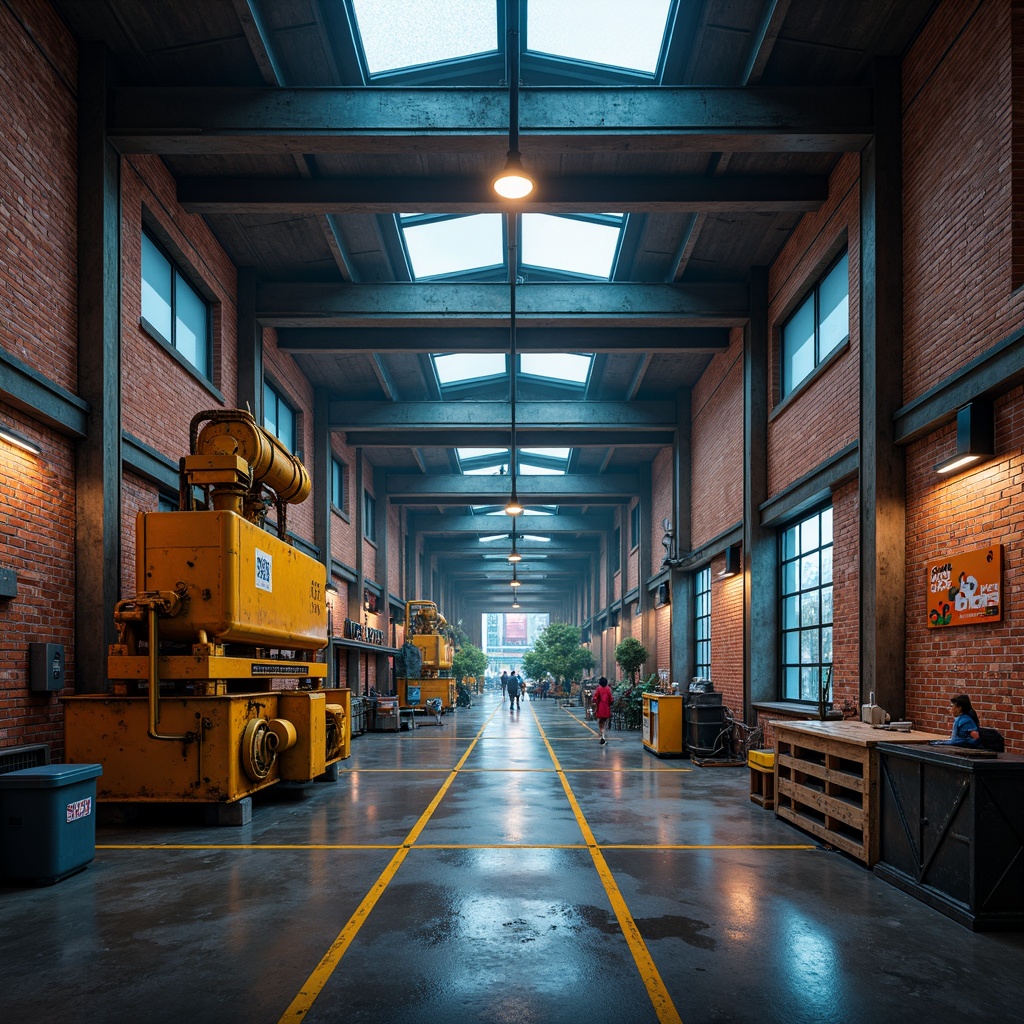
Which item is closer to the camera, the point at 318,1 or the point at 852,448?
the point at 318,1

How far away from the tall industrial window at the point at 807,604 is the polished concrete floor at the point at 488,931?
3967 millimetres

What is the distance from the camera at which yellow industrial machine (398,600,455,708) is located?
29.0m

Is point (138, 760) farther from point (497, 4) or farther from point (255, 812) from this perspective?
point (497, 4)

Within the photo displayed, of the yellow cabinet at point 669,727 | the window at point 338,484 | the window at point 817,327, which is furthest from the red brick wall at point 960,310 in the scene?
the window at point 338,484

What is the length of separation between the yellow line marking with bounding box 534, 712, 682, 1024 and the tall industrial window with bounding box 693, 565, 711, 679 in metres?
11.8

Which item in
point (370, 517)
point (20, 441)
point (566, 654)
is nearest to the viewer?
point (20, 441)

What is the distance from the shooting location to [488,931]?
5.87 m

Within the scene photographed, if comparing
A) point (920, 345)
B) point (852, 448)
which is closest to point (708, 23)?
point (920, 345)

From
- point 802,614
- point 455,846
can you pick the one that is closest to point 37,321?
point 455,846

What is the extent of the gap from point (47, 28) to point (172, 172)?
2.99 m

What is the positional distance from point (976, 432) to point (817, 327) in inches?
230

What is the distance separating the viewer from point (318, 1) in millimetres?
9906

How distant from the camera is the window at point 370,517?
27812 mm

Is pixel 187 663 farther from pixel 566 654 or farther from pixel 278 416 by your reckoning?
pixel 566 654
